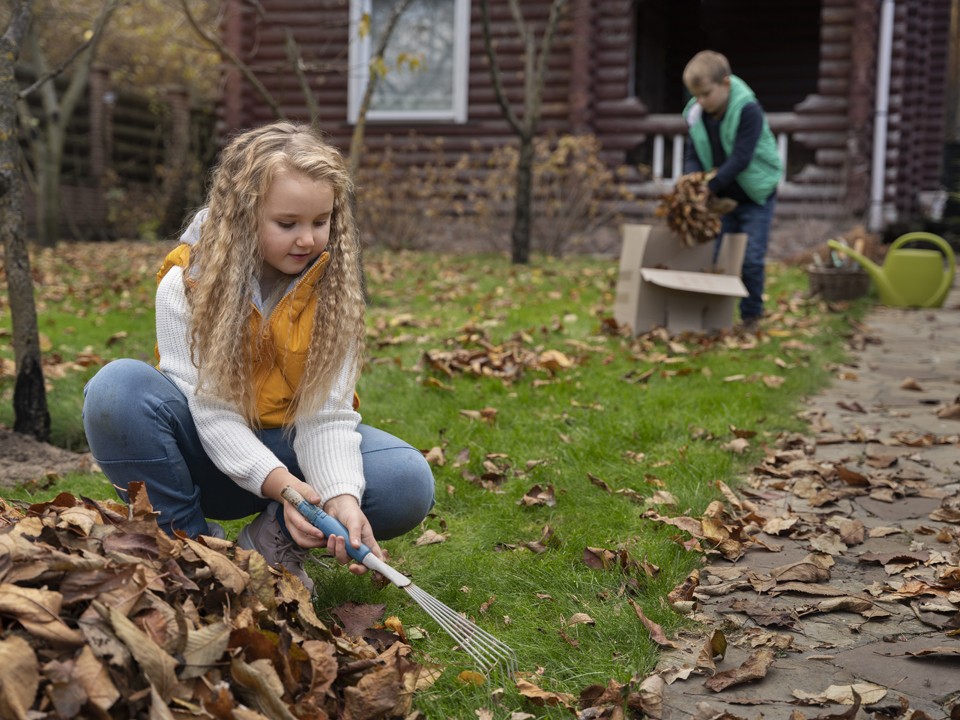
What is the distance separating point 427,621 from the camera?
7.77ft

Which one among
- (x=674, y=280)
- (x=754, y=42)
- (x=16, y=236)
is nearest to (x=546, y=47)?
(x=674, y=280)

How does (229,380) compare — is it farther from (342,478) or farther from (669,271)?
(669,271)

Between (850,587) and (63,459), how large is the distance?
2610mm

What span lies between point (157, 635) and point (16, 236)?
233 cm

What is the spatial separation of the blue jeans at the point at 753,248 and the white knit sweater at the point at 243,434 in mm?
4047

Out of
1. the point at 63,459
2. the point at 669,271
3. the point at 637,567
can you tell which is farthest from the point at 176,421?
the point at 669,271

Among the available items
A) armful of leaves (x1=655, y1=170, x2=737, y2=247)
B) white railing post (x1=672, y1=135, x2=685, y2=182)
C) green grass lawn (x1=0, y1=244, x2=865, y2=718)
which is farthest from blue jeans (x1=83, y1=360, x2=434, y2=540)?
white railing post (x1=672, y1=135, x2=685, y2=182)

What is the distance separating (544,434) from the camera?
3.75 metres

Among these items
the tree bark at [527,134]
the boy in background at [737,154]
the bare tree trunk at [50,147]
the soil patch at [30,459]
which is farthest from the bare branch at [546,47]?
the soil patch at [30,459]

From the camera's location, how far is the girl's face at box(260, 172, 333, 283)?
218cm

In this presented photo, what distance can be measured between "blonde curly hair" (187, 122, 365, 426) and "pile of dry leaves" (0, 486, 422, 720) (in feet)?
1.18

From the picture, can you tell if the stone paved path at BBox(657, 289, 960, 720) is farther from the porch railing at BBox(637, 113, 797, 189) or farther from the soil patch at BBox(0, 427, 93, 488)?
the porch railing at BBox(637, 113, 797, 189)

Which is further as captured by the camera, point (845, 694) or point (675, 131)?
point (675, 131)

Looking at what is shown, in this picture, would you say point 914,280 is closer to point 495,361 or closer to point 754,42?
point 495,361
